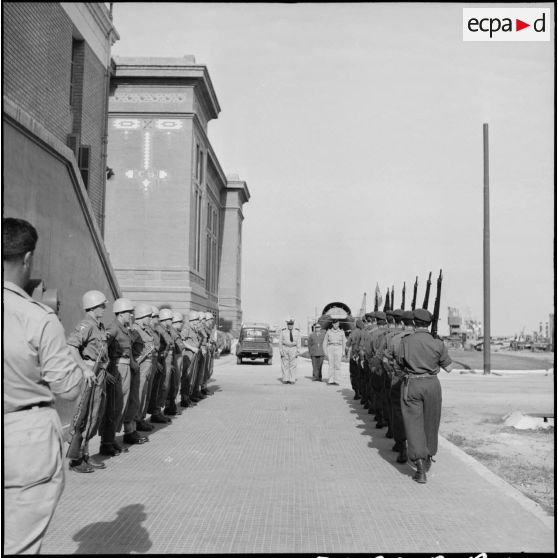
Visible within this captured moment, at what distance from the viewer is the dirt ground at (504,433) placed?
822cm

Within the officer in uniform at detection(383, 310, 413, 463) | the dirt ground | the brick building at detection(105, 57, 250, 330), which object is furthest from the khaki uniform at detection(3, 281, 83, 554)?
the brick building at detection(105, 57, 250, 330)

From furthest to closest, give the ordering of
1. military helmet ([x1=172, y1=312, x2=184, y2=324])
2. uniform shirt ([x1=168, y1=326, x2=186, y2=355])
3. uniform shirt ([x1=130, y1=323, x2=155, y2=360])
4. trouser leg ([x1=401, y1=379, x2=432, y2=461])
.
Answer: military helmet ([x1=172, y1=312, x2=184, y2=324])
uniform shirt ([x1=168, y1=326, x2=186, y2=355])
uniform shirt ([x1=130, y1=323, x2=155, y2=360])
trouser leg ([x1=401, y1=379, x2=432, y2=461])

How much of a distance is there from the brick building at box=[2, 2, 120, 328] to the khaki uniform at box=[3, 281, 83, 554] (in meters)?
3.60

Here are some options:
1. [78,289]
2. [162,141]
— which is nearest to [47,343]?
[78,289]

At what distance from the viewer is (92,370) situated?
789 centimetres

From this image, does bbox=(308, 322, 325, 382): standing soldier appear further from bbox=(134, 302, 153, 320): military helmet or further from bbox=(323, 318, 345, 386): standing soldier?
bbox=(134, 302, 153, 320): military helmet

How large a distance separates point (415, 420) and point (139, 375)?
421 centimetres

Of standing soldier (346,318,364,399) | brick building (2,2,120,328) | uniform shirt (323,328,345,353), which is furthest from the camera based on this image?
uniform shirt (323,328,345,353)

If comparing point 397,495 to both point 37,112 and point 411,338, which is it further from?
point 37,112

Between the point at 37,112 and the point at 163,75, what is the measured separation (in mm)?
25491

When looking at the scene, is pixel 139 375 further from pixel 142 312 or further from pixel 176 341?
pixel 176 341

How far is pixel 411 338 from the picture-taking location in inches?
325

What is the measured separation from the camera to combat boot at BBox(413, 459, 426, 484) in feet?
25.3

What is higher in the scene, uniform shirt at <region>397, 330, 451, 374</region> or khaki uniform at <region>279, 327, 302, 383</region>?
uniform shirt at <region>397, 330, 451, 374</region>
